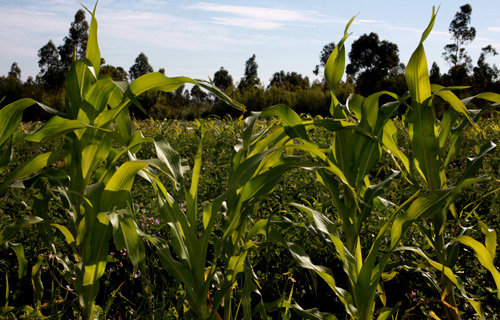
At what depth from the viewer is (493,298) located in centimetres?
234

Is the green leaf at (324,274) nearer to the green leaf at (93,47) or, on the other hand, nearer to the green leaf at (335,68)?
the green leaf at (335,68)

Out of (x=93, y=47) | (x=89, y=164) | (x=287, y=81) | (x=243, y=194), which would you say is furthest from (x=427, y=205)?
(x=287, y=81)

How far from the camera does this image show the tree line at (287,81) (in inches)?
743

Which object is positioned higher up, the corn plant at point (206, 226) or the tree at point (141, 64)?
the tree at point (141, 64)

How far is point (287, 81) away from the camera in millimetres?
24203

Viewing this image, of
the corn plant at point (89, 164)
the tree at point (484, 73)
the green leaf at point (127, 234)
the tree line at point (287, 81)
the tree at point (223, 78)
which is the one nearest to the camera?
the green leaf at point (127, 234)

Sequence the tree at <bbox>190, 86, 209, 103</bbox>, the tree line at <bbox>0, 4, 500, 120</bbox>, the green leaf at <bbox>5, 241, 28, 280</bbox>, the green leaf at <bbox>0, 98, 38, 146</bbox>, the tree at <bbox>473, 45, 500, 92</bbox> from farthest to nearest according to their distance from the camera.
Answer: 1. the tree at <bbox>190, 86, 209, 103</bbox>
2. the tree at <bbox>473, 45, 500, 92</bbox>
3. the tree line at <bbox>0, 4, 500, 120</bbox>
4. the green leaf at <bbox>5, 241, 28, 280</bbox>
5. the green leaf at <bbox>0, 98, 38, 146</bbox>

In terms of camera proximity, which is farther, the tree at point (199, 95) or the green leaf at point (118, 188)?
the tree at point (199, 95)

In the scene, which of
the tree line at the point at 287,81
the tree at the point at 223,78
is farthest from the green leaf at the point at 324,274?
the tree at the point at 223,78

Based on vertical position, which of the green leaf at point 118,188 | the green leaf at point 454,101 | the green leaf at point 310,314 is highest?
the green leaf at point 454,101

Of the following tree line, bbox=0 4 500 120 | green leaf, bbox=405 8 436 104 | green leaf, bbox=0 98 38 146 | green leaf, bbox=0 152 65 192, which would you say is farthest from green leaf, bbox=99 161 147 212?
tree line, bbox=0 4 500 120

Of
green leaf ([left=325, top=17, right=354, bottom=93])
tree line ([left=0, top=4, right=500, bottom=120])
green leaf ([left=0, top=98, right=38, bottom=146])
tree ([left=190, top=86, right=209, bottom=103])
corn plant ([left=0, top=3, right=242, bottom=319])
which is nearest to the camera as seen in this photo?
corn plant ([left=0, top=3, right=242, bottom=319])

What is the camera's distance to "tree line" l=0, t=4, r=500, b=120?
18.9 metres

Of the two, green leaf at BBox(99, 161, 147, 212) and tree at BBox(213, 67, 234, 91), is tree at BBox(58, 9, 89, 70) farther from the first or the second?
green leaf at BBox(99, 161, 147, 212)
